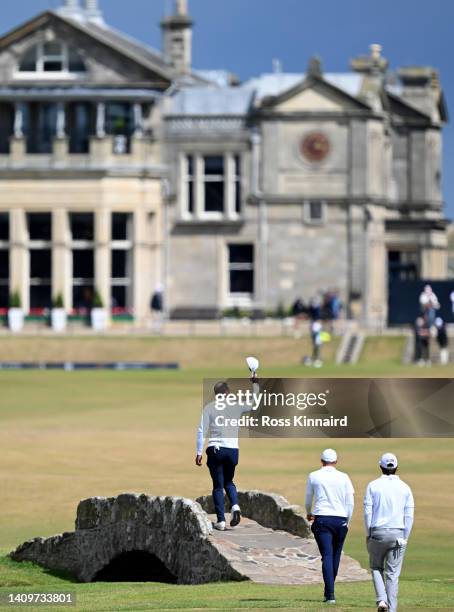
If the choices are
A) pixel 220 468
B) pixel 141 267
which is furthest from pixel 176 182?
pixel 220 468

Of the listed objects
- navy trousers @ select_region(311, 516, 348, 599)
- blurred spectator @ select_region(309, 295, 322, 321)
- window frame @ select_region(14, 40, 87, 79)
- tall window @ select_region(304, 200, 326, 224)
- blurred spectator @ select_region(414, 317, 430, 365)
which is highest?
window frame @ select_region(14, 40, 87, 79)

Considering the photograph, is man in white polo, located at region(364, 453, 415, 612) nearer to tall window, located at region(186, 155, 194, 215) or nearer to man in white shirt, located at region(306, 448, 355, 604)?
man in white shirt, located at region(306, 448, 355, 604)

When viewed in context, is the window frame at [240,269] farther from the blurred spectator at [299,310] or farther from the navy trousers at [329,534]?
the navy trousers at [329,534]

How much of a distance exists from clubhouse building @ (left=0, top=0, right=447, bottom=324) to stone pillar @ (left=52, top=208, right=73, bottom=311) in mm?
80

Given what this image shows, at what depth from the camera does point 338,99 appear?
90.1 m

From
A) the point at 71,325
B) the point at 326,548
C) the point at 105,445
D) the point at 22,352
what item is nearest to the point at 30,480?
the point at 105,445

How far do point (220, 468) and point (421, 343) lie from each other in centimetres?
5070

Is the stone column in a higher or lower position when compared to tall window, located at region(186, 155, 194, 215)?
higher

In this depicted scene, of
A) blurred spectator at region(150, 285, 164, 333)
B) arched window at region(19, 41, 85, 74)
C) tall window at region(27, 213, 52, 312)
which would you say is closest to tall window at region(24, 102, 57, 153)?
arched window at region(19, 41, 85, 74)

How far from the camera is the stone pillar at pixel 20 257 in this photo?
88.2 meters

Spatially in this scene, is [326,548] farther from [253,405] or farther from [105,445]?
[105,445]

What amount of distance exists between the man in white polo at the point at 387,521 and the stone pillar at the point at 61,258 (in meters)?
66.2

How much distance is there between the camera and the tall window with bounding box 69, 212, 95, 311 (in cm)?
8900

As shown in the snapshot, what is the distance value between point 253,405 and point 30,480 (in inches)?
632
